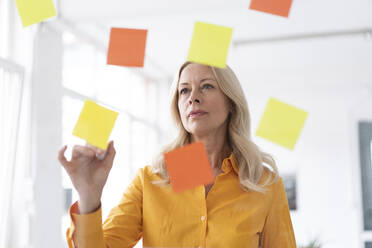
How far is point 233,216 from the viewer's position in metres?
1.18

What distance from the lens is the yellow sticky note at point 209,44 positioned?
3.51ft

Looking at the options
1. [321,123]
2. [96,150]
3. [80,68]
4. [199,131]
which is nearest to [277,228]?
[199,131]

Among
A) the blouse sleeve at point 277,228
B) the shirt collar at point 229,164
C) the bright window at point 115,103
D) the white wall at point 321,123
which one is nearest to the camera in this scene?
the blouse sleeve at point 277,228

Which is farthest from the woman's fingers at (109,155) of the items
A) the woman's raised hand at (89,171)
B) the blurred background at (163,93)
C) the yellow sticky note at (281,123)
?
the blurred background at (163,93)

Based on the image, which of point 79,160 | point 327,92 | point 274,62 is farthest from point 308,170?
point 79,160

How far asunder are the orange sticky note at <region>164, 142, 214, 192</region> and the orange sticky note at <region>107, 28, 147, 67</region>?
0.28 metres

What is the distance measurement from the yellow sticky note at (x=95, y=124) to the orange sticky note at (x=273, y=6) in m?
0.47

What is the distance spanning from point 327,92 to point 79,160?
196 inches

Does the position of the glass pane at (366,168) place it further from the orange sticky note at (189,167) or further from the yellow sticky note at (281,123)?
the orange sticky note at (189,167)

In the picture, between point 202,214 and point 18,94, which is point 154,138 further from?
point 202,214

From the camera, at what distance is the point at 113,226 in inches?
45.8

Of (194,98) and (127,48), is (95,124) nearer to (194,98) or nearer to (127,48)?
(127,48)

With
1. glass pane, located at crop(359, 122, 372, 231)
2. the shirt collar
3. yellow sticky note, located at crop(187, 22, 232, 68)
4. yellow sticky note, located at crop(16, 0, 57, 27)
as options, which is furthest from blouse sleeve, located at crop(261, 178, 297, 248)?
glass pane, located at crop(359, 122, 372, 231)

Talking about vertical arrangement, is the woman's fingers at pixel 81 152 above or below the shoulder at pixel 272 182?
above
